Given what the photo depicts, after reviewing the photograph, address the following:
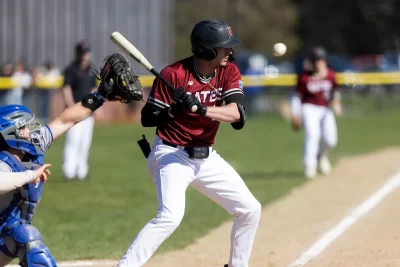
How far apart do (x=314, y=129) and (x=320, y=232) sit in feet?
15.9

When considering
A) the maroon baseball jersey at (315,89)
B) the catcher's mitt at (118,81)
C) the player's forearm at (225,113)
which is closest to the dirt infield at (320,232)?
the maroon baseball jersey at (315,89)

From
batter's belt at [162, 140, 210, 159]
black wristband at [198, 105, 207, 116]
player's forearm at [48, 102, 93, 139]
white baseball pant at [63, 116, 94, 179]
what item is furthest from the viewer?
white baseball pant at [63, 116, 94, 179]

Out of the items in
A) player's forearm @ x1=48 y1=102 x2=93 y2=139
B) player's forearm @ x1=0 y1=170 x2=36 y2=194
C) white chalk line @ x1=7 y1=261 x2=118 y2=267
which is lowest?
white chalk line @ x1=7 y1=261 x2=118 y2=267

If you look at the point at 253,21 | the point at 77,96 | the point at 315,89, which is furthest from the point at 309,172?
the point at 253,21

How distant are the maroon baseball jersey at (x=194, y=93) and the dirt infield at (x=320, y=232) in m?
1.67

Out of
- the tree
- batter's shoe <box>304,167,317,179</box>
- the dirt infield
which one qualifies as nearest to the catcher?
the dirt infield

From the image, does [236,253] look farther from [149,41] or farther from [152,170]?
[149,41]

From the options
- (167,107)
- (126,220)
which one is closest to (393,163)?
(126,220)

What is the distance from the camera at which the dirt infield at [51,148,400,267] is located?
311 inches

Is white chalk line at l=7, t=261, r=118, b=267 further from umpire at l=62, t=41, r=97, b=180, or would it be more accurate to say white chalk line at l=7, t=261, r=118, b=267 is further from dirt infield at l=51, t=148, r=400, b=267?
umpire at l=62, t=41, r=97, b=180

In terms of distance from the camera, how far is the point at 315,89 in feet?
45.9

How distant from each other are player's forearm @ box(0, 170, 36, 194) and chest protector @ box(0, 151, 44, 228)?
27 cm

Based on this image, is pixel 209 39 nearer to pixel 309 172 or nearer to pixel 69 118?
pixel 69 118

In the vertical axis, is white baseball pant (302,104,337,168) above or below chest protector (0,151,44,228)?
below
